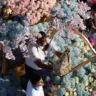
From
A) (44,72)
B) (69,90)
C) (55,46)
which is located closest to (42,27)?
(55,46)

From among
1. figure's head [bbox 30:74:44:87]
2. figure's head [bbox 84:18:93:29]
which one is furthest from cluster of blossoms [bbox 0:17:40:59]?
figure's head [bbox 84:18:93:29]

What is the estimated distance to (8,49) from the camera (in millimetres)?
3201

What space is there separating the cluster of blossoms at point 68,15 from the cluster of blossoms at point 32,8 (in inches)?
3.6

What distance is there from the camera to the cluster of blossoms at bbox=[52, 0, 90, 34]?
10.9 ft

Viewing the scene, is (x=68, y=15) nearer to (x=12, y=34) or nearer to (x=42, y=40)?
(x=42, y=40)

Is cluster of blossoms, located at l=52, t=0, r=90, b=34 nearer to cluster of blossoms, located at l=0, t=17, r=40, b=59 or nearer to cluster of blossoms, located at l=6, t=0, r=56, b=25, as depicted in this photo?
cluster of blossoms, located at l=6, t=0, r=56, b=25

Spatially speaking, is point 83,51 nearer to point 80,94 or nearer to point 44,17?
point 80,94

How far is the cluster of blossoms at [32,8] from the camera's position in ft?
10.5

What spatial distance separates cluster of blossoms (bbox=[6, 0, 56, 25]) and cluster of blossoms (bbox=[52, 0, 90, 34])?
0.30 ft

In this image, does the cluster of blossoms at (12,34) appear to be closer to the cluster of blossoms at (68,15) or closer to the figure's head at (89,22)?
the cluster of blossoms at (68,15)

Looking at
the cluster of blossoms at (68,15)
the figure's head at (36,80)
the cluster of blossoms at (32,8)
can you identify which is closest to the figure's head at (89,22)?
the cluster of blossoms at (68,15)

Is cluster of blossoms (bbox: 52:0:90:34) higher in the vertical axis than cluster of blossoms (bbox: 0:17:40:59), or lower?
higher

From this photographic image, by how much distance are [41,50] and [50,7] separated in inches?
20.9

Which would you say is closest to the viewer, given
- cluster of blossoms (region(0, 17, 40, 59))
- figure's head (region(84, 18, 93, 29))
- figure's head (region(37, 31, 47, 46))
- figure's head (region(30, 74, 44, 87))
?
cluster of blossoms (region(0, 17, 40, 59))
